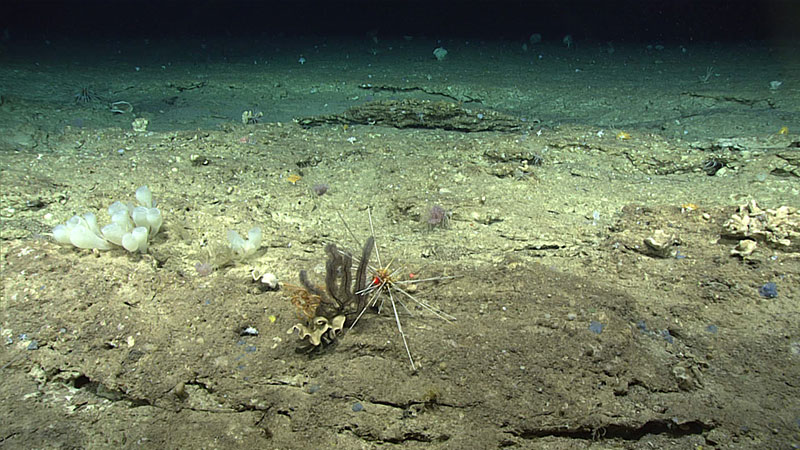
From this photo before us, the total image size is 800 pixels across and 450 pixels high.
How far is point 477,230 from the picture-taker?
11.5 feet

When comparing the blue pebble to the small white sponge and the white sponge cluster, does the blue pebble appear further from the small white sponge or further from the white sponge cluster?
the white sponge cluster

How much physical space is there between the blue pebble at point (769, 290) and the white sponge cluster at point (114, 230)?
396cm

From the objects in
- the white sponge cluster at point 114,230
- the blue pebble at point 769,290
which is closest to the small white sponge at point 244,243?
the white sponge cluster at point 114,230

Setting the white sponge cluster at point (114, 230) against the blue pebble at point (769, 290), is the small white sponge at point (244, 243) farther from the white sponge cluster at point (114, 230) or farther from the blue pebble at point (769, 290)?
the blue pebble at point (769, 290)

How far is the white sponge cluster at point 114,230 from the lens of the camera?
3051mm

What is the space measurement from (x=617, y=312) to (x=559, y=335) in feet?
1.36

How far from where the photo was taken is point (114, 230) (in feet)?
10.0

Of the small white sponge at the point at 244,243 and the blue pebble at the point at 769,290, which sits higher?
the blue pebble at the point at 769,290

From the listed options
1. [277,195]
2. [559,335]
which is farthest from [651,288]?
[277,195]

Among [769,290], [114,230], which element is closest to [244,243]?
[114,230]

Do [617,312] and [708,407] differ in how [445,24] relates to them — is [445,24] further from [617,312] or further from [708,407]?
[708,407]

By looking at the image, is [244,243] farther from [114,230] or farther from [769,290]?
[769,290]

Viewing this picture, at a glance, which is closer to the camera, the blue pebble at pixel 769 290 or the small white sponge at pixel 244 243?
the blue pebble at pixel 769 290

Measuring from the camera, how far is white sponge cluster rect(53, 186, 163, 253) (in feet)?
10.0
